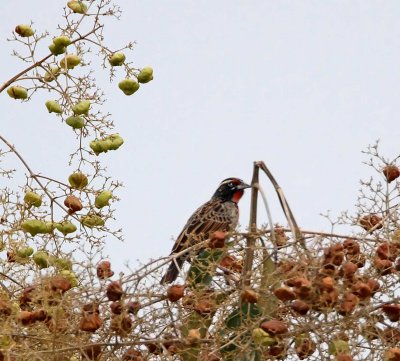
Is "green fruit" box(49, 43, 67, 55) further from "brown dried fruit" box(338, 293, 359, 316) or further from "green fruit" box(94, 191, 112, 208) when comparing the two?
"brown dried fruit" box(338, 293, 359, 316)

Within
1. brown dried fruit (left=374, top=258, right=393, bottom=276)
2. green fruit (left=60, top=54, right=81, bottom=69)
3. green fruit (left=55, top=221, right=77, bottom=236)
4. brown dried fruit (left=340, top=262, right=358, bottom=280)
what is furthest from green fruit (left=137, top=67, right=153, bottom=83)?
brown dried fruit (left=340, top=262, right=358, bottom=280)

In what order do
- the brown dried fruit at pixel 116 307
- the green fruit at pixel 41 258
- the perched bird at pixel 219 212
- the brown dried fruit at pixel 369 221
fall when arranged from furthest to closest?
the perched bird at pixel 219 212 < the green fruit at pixel 41 258 < the brown dried fruit at pixel 369 221 < the brown dried fruit at pixel 116 307

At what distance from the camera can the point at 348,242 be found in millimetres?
3727

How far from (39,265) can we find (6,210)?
522 mm

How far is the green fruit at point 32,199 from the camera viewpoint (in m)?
4.98

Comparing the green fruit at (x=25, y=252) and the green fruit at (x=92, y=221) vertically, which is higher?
the green fruit at (x=92, y=221)

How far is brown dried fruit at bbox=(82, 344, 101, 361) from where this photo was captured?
371cm

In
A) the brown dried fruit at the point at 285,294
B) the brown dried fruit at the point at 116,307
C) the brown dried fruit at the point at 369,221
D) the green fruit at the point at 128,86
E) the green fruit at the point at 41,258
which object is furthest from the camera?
the green fruit at the point at 128,86

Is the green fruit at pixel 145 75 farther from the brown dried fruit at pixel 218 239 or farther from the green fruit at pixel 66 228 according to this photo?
the brown dried fruit at pixel 218 239

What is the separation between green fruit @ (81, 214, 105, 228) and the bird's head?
7.78 feet

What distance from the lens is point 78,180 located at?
4988 mm

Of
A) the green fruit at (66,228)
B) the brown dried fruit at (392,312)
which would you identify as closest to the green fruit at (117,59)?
the green fruit at (66,228)

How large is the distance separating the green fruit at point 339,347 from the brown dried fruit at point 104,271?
80cm

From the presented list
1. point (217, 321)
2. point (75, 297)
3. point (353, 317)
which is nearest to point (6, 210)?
point (75, 297)
